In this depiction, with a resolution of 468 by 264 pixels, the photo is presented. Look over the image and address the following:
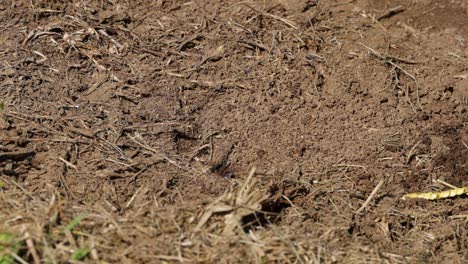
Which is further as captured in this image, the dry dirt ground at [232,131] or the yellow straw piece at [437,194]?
the yellow straw piece at [437,194]

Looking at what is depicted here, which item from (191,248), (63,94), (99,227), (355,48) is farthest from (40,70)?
(355,48)

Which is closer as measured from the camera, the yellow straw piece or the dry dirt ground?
the dry dirt ground

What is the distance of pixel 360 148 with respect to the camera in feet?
13.0

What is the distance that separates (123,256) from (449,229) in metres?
1.69

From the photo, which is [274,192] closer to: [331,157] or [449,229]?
[331,157]

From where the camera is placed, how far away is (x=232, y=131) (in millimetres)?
3938

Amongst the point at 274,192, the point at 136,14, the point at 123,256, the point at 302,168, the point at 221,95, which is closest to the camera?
the point at 123,256

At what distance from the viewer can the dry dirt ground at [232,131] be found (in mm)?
3076

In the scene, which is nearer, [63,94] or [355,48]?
[63,94]

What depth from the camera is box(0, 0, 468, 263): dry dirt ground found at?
3076 millimetres

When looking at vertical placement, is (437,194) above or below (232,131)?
below

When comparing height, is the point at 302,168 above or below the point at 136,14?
below

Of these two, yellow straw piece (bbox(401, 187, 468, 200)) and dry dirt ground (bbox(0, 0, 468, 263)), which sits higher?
dry dirt ground (bbox(0, 0, 468, 263))

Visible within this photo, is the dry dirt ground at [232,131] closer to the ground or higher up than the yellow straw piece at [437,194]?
higher up
